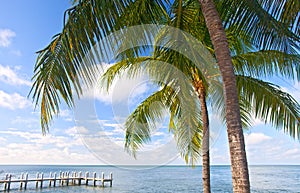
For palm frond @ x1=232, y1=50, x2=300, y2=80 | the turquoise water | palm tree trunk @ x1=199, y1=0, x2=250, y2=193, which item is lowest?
the turquoise water

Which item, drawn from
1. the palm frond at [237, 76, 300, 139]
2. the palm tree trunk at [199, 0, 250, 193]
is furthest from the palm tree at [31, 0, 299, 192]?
the palm frond at [237, 76, 300, 139]

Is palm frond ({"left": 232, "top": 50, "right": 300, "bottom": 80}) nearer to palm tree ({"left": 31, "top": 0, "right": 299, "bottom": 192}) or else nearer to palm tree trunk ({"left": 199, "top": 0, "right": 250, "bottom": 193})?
palm tree ({"left": 31, "top": 0, "right": 299, "bottom": 192})

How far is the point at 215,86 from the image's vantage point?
6.40 m

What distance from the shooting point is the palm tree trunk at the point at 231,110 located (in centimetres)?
321

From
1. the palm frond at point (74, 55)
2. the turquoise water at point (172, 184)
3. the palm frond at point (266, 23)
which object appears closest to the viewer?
the palm frond at point (74, 55)

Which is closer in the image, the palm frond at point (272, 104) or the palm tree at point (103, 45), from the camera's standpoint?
the palm tree at point (103, 45)

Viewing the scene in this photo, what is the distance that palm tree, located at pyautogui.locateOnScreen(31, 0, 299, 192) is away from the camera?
3416 millimetres

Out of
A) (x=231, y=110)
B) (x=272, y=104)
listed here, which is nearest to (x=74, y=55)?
(x=231, y=110)

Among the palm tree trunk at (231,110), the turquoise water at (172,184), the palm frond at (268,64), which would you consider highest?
the palm frond at (268,64)

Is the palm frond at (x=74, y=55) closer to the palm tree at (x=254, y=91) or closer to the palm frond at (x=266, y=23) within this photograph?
the palm tree at (x=254, y=91)

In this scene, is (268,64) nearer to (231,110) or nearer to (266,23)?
(266,23)

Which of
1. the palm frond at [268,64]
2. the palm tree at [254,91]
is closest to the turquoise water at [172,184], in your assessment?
the palm tree at [254,91]

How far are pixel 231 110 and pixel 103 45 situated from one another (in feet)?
6.80

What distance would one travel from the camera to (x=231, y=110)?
3420 millimetres
